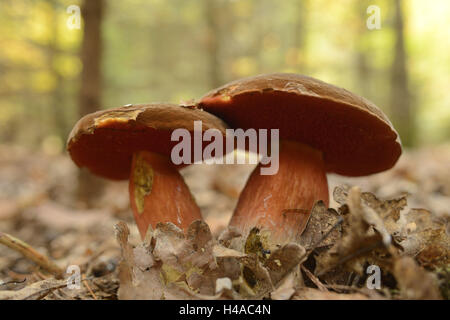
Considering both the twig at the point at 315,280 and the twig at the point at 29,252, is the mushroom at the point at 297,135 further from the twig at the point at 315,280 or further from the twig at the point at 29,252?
the twig at the point at 29,252

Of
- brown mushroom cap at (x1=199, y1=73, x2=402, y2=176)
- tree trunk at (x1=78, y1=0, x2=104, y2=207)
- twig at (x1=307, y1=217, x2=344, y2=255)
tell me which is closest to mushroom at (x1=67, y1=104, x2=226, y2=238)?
brown mushroom cap at (x1=199, y1=73, x2=402, y2=176)

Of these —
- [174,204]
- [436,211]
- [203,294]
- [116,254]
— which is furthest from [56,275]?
[436,211]

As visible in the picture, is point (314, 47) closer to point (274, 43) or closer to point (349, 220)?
point (274, 43)

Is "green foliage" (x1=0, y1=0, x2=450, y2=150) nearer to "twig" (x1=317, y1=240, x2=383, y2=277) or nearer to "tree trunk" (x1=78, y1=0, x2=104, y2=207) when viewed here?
"tree trunk" (x1=78, y1=0, x2=104, y2=207)

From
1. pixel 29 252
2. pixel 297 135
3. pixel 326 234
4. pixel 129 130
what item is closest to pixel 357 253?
pixel 326 234

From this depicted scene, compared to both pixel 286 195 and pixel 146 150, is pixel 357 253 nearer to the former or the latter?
pixel 286 195

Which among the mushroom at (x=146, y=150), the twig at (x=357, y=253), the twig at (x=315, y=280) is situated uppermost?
the mushroom at (x=146, y=150)

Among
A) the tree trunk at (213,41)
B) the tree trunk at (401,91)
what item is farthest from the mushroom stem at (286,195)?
the tree trunk at (213,41)
